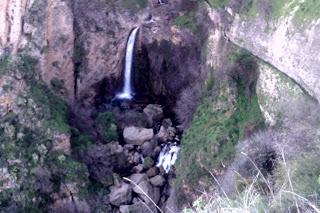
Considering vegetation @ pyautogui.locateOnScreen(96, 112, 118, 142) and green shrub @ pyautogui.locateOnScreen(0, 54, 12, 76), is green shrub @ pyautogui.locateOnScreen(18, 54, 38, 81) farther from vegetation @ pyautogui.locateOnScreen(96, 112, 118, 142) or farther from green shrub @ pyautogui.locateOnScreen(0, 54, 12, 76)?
vegetation @ pyautogui.locateOnScreen(96, 112, 118, 142)

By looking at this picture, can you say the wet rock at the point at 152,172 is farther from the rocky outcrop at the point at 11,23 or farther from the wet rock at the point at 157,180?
the rocky outcrop at the point at 11,23

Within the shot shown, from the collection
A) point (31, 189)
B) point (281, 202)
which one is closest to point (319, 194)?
point (281, 202)

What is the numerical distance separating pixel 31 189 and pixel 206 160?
32.4 ft

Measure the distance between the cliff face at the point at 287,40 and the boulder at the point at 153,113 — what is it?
7338mm

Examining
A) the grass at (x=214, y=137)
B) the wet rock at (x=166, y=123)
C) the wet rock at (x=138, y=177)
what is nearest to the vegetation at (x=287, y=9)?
the grass at (x=214, y=137)

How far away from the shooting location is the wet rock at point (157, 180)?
105 ft

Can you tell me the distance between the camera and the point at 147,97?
40.1 metres

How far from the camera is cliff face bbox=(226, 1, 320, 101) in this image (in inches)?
1073

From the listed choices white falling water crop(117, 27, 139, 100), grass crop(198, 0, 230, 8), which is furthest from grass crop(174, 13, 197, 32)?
white falling water crop(117, 27, 139, 100)

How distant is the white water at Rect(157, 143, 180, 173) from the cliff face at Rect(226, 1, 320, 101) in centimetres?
777

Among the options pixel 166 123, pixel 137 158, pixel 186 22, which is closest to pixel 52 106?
pixel 137 158

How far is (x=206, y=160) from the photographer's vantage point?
30297 millimetres

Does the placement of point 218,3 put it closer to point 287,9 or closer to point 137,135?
point 287,9

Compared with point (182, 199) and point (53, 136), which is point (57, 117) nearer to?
point (53, 136)
